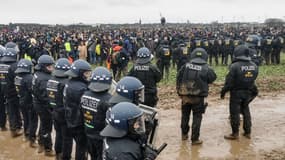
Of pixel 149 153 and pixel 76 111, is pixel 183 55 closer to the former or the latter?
pixel 76 111

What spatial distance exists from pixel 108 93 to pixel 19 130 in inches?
195

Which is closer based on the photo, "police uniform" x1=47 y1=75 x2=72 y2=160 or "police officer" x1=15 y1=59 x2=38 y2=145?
"police uniform" x1=47 y1=75 x2=72 y2=160

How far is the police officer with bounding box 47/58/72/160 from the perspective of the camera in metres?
7.77

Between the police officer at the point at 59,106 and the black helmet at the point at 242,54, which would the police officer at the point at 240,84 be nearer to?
the black helmet at the point at 242,54

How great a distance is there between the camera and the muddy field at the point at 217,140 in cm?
853

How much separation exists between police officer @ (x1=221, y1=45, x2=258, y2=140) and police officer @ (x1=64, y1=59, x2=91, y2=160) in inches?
137

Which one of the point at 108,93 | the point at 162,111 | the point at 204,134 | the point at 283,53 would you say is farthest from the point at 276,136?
the point at 283,53

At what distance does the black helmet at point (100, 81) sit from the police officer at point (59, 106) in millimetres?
1610

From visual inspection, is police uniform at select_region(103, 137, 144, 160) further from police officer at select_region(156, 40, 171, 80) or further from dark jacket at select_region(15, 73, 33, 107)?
police officer at select_region(156, 40, 171, 80)

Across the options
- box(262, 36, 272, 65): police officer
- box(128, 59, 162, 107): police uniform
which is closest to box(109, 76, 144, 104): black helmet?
box(128, 59, 162, 107): police uniform

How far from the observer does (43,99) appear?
8.49 metres

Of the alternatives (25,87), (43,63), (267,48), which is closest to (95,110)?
(43,63)

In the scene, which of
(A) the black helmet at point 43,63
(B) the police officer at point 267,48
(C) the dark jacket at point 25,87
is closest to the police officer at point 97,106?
(A) the black helmet at point 43,63

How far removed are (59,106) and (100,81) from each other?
5.95 ft
